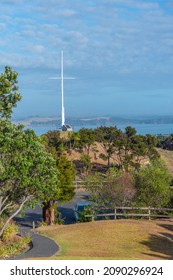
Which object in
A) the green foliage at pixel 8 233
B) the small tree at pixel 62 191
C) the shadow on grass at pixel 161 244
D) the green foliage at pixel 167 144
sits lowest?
the shadow on grass at pixel 161 244

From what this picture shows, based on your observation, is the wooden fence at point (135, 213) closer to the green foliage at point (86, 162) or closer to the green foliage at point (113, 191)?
the green foliage at point (113, 191)

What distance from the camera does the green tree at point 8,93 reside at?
19797 millimetres

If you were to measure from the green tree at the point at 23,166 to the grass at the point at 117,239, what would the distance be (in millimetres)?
3252

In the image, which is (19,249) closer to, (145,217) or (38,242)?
(38,242)

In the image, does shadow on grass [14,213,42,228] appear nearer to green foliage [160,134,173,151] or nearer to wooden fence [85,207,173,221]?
wooden fence [85,207,173,221]

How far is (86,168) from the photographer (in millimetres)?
55062

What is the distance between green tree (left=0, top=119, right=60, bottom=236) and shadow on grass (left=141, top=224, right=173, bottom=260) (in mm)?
5663

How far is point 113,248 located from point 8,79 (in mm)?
9651

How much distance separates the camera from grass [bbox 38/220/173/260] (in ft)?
71.1

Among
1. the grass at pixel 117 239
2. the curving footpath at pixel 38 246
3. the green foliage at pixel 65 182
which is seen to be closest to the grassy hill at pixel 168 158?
the green foliage at pixel 65 182

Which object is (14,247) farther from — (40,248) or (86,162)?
(86,162)

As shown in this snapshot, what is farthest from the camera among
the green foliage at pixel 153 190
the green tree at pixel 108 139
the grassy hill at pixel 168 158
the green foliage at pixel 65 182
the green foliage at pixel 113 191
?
the grassy hill at pixel 168 158

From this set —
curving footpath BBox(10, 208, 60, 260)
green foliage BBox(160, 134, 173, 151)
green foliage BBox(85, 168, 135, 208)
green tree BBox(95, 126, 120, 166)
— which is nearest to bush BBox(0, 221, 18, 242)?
curving footpath BBox(10, 208, 60, 260)

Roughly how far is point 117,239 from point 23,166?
745 centimetres
